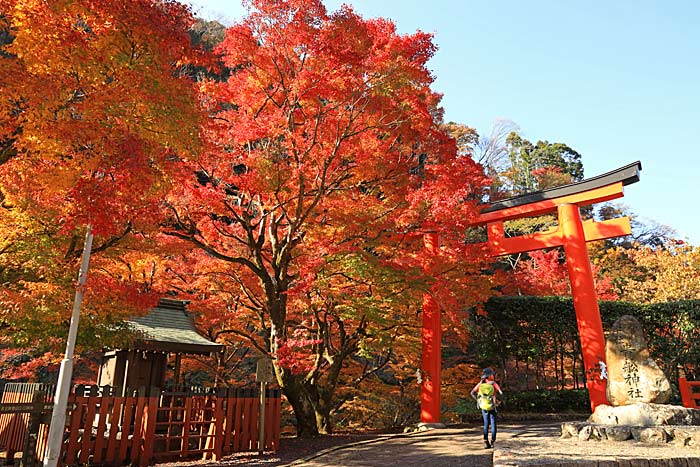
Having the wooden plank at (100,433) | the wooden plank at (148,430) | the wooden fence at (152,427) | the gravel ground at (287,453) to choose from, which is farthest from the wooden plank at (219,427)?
the wooden plank at (100,433)

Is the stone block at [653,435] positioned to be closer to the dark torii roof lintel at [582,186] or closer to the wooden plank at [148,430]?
the dark torii roof lintel at [582,186]

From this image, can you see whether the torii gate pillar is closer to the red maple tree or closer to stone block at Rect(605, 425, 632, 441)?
the red maple tree

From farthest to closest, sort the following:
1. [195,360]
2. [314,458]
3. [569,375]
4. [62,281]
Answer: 1. [569,375]
2. [195,360]
3. [314,458]
4. [62,281]

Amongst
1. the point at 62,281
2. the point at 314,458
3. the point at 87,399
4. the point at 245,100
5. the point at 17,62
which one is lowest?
the point at 314,458

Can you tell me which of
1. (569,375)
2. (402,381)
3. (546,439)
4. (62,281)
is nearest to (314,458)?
(546,439)

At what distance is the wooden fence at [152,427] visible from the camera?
280 inches

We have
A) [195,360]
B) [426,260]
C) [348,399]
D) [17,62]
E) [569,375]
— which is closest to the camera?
[17,62]

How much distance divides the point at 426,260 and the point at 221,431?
6.14 metres

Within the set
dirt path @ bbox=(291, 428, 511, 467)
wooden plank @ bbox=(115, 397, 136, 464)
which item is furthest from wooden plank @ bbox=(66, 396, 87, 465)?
dirt path @ bbox=(291, 428, 511, 467)

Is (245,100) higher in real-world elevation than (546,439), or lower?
higher

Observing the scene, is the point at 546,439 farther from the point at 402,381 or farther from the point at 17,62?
the point at 17,62

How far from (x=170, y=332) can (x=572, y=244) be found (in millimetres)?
11936

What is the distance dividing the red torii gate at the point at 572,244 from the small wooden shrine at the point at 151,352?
19.8 feet

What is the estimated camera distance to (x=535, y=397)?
15250 mm
